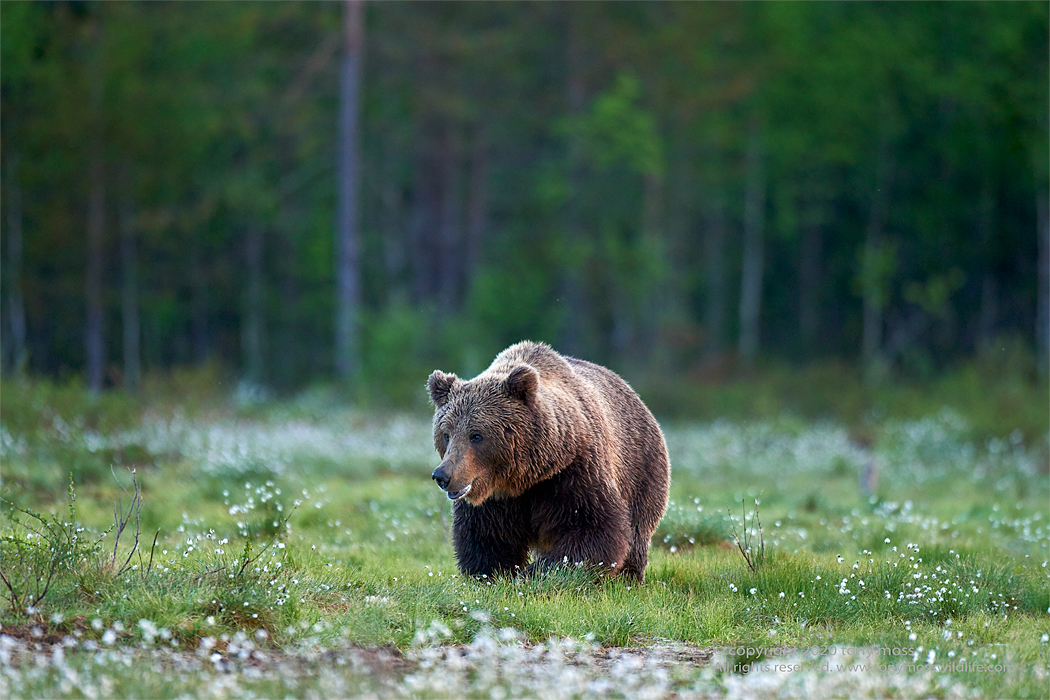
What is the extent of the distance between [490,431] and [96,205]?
79.6 feet

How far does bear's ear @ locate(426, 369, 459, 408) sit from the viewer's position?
678 centimetres

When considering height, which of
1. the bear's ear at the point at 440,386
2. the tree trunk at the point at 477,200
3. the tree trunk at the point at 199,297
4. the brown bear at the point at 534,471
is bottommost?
the tree trunk at the point at 199,297

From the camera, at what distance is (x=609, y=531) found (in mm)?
6730

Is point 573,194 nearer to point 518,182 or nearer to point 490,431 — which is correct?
point 518,182

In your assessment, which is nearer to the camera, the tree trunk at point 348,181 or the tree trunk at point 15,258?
the tree trunk at point 348,181

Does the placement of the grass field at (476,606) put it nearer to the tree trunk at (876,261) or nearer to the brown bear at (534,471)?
the brown bear at (534,471)

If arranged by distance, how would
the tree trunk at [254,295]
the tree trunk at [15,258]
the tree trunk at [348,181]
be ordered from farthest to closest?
the tree trunk at [254,295]
the tree trunk at [15,258]
the tree trunk at [348,181]

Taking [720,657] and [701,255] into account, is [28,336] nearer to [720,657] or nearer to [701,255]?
[701,255]

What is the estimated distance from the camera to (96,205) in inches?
1098

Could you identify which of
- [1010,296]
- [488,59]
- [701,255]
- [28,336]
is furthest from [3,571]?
[701,255]

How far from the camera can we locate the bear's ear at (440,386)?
22.2ft

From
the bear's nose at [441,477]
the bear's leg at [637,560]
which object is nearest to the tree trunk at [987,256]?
→ the bear's leg at [637,560]

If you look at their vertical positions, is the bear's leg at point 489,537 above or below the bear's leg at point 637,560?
above

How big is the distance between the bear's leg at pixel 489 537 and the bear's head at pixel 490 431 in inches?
9.1
